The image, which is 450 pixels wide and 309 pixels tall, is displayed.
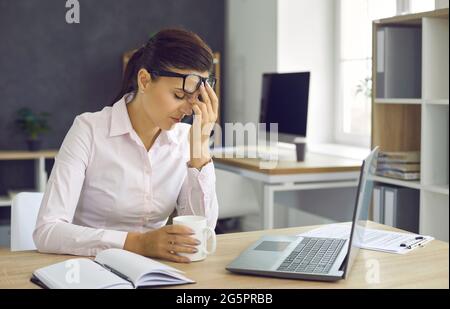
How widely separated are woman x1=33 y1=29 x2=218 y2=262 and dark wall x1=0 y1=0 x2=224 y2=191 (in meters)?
2.85

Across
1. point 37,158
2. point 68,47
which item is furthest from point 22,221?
point 68,47

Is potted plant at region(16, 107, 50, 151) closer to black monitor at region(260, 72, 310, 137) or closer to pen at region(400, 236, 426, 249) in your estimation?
black monitor at region(260, 72, 310, 137)

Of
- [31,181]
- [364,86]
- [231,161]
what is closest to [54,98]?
[31,181]

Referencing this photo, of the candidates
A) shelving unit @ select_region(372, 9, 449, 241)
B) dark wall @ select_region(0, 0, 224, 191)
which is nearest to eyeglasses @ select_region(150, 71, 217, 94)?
shelving unit @ select_region(372, 9, 449, 241)

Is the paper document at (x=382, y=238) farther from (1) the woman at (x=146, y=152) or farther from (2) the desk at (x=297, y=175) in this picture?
(2) the desk at (x=297, y=175)

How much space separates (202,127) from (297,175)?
125cm

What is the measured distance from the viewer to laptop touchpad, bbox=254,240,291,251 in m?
1.41

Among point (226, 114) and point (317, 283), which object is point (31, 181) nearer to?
point (226, 114)

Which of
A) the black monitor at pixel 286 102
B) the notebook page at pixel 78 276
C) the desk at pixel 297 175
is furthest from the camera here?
the black monitor at pixel 286 102

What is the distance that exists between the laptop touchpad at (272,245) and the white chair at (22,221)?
26.9 inches

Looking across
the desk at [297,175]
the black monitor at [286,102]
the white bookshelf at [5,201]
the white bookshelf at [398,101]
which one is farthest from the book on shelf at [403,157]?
the white bookshelf at [5,201]

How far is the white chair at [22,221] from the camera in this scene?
5.67ft

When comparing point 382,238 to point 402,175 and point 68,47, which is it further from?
point 68,47

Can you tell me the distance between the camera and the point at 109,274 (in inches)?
46.4
